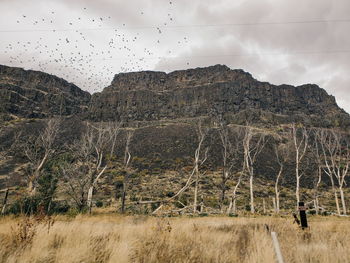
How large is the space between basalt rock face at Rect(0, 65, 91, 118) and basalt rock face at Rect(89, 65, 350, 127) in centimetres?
1673

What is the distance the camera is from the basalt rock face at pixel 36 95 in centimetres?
13600

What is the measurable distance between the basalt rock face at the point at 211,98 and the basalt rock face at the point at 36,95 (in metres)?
16.7

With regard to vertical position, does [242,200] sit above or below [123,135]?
below

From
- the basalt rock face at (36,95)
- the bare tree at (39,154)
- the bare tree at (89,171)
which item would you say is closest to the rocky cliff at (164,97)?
the basalt rock face at (36,95)

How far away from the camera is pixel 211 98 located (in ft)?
544

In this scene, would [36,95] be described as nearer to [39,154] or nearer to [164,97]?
[164,97]

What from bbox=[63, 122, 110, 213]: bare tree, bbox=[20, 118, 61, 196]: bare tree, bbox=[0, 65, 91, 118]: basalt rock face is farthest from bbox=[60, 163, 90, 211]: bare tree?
bbox=[0, 65, 91, 118]: basalt rock face

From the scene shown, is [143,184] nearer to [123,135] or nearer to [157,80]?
[123,135]

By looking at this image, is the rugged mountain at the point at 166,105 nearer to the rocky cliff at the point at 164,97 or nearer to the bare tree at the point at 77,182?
the rocky cliff at the point at 164,97

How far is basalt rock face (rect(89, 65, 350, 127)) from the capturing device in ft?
509

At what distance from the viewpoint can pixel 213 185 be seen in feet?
152

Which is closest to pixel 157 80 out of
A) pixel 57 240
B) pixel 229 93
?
pixel 229 93

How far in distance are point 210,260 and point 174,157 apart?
62.5 m

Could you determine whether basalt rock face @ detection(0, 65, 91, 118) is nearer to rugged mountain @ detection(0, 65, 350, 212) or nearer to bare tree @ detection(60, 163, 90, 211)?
rugged mountain @ detection(0, 65, 350, 212)
